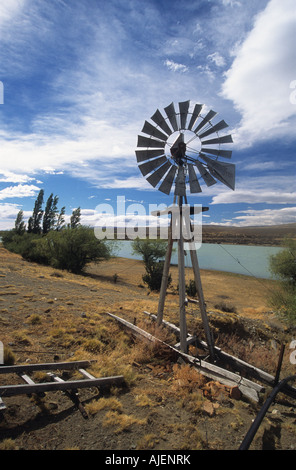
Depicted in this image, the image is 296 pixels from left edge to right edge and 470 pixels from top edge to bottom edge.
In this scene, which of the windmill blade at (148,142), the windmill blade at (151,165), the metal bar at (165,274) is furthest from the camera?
the metal bar at (165,274)

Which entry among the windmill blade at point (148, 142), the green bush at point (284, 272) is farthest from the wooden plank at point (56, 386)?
the green bush at point (284, 272)

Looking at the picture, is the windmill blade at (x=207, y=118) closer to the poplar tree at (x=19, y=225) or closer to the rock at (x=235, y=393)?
the rock at (x=235, y=393)

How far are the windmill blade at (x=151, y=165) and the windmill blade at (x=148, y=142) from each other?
0.33 m

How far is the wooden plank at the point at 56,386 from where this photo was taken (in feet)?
11.9

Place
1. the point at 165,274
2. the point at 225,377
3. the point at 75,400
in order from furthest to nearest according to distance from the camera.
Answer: the point at 165,274, the point at 225,377, the point at 75,400

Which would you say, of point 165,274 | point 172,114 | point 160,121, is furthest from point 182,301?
point 172,114

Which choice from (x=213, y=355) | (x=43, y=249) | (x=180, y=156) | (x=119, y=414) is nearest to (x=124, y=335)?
(x=213, y=355)

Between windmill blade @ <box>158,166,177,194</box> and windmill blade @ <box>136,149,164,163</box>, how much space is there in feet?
1.72

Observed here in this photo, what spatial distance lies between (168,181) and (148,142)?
1.11 m

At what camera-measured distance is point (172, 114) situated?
6.25 m

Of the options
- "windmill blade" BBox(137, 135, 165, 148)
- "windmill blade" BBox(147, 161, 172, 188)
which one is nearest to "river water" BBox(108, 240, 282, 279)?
"windmill blade" BBox(147, 161, 172, 188)

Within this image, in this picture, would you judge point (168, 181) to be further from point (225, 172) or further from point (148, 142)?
point (225, 172)
